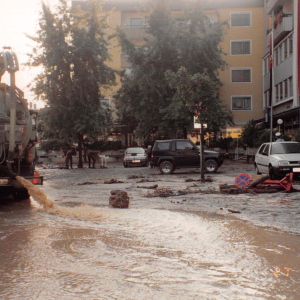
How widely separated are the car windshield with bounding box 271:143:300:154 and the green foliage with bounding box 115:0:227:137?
52.9ft

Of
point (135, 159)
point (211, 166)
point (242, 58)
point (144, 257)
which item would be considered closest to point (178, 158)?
point (211, 166)

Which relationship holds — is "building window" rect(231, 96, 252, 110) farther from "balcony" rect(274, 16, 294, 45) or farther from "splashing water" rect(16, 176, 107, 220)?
"splashing water" rect(16, 176, 107, 220)

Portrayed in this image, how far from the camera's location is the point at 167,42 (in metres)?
34.4

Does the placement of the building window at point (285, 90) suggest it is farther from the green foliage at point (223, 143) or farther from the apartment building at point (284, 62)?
the green foliage at point (223, 143)

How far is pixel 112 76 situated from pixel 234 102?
56.2 ft

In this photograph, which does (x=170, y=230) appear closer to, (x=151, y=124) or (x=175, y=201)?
(x=175, y=201)

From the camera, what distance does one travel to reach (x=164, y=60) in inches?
1380

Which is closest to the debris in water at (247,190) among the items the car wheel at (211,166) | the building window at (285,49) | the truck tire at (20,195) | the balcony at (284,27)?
Result: the truck tire at (20,195)

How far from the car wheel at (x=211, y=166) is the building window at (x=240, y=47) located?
25791 mm

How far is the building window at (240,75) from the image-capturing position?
44438 mm

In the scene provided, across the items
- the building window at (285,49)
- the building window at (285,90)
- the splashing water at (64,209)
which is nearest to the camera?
the splashing water at (64,209)

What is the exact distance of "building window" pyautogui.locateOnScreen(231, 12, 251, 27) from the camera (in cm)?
4434

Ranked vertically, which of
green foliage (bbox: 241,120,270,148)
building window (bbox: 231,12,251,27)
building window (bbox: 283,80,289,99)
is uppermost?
building window (bbox: 231,12,251,27)

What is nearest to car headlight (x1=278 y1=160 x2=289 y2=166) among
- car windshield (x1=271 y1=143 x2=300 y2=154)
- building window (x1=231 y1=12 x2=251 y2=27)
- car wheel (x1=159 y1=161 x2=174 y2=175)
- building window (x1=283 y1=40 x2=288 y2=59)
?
car windshield (x1=271 y1=143 x2=300 y2=154)
